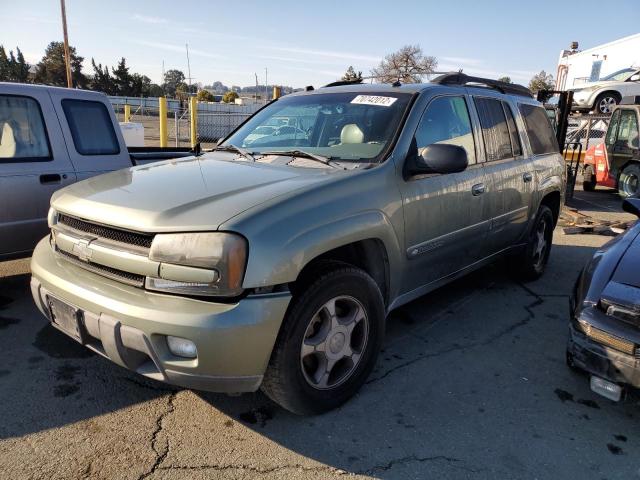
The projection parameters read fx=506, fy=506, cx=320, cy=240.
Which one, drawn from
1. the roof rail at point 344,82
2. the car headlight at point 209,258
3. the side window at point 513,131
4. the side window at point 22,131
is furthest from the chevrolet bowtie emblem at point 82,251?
the side window at point 513,131

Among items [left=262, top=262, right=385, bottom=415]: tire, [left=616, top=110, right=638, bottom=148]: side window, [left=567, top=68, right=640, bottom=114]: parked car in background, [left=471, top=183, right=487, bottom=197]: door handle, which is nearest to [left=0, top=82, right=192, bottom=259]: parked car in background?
[left=262, top=262, right=385, bottom=415]: tire

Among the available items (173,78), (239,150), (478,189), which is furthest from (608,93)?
(173,78)

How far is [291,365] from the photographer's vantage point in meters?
2.51

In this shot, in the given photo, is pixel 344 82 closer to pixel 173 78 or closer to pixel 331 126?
pixel 331 126

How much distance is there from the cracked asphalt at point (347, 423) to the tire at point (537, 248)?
1.41m

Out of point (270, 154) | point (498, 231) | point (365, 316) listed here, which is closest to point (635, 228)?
point (498, 231)

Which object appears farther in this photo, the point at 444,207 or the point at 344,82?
the point at 344,82

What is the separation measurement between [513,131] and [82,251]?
3.63 meters

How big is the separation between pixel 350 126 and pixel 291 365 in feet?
5.76

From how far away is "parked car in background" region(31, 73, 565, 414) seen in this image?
7.48 feet

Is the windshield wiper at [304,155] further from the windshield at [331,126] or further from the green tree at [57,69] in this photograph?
the green tree at [57,69]

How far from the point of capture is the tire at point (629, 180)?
10.6 metres

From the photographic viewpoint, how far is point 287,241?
2.37m

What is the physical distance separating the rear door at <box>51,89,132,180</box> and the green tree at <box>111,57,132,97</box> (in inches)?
2107
